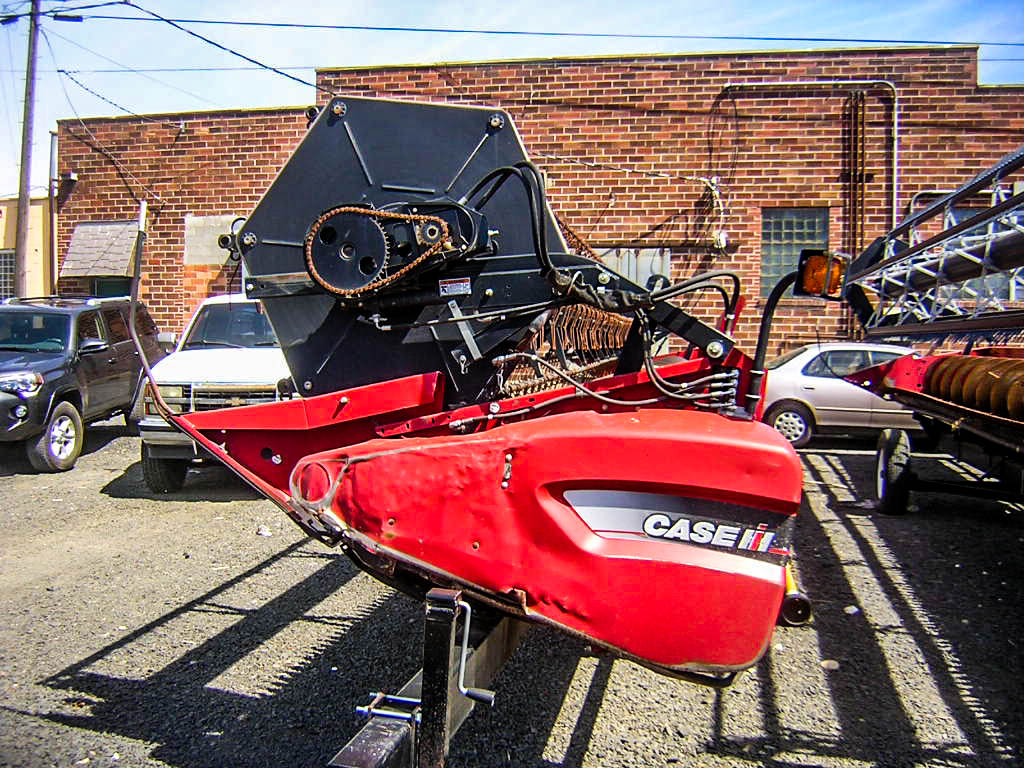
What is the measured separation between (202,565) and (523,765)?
11.1 feet

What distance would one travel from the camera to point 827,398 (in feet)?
37.0

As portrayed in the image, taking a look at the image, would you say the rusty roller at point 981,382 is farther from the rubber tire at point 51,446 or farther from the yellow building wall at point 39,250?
the yellow building wall at point 39,250

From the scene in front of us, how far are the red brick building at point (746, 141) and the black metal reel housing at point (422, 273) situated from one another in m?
9.60

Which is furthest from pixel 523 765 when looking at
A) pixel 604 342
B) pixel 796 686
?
pixel 604 342

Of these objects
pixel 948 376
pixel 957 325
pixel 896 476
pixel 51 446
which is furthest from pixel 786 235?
pixel 51 446

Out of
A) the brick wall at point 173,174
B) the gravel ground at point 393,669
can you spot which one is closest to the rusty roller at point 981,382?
the gravel ground at point 393,669

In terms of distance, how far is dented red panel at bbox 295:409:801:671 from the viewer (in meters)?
2.53

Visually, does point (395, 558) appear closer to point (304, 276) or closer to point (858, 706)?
point (304, 276)

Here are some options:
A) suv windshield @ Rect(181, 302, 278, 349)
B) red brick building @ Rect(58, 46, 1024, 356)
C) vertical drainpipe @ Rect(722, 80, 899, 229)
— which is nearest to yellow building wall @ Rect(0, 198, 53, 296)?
red brick building @ Rect(58, 46, 1024, 356)

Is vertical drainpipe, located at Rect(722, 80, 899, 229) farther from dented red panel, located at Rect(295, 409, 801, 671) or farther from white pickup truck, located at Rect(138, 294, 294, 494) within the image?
dented red panel, located at Rect(295, 409, 801, 671)

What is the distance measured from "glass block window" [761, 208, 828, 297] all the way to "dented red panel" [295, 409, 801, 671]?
10892mm

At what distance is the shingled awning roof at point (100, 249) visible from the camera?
14.6m

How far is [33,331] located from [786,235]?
35.3 feet

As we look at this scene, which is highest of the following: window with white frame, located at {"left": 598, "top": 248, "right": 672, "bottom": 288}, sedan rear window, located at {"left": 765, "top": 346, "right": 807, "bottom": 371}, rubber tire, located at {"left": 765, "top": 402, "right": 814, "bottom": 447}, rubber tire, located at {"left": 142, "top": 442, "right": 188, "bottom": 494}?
window with white frame, located at {"left": 598, "top": 248, "right": 672, "bottom": 288}
